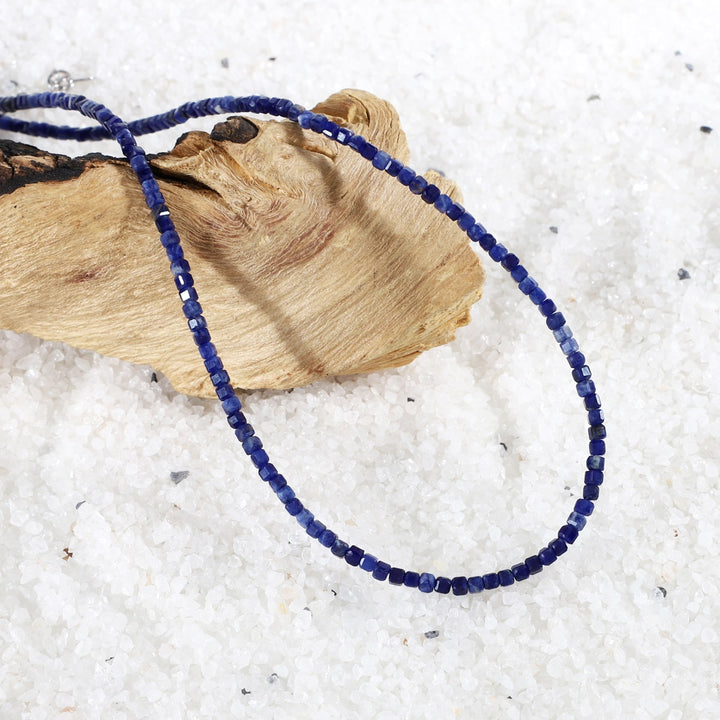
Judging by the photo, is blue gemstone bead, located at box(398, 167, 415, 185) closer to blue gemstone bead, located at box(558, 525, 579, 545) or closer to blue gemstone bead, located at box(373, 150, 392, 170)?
blue gemstone bead, located at box(373, 150, 392, 170)

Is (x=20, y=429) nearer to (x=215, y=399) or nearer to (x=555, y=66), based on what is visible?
(x=215, y=399)

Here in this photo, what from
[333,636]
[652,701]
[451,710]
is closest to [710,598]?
[652,701]

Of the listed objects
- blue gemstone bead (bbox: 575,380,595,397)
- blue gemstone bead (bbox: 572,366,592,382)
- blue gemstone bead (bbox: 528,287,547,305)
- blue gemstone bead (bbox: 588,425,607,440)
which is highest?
blue gemstone bead (bbox: 528,287,547,305)

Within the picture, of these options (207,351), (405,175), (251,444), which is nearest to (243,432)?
(251,444)

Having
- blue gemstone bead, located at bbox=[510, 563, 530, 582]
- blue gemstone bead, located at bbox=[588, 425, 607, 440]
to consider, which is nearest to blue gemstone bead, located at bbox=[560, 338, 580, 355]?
blue gemstone bead, located at bbox=[588, 425, 607, 440]

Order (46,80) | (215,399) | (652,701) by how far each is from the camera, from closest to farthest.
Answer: (652,701) < (215,399) < (46,80)

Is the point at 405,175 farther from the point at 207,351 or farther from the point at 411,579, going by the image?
the point at 411,579

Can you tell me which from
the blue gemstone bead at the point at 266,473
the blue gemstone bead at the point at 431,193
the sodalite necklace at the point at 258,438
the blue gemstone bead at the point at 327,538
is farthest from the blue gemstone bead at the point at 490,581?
the blue gemstone bead at the point at 431,193
